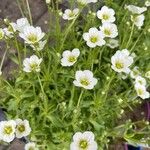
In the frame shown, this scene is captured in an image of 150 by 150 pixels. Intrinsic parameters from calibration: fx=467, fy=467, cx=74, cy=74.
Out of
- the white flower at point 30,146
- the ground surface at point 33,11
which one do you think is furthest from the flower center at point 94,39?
the ground surface at point 33,11

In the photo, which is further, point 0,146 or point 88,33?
point 0,146

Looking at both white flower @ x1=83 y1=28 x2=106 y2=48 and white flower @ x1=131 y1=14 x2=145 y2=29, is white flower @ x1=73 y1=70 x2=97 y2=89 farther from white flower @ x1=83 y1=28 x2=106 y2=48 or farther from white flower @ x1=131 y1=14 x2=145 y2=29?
white flower @ x1=131 y1=14 x2=145 y2=29

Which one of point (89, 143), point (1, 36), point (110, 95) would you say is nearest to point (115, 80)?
point (110, 95)

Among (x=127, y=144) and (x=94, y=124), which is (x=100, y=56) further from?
(x=127, y=144)

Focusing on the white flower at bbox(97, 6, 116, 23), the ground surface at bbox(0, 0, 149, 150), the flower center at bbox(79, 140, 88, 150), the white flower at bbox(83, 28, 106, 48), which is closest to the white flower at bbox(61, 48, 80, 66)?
the white flower at bbox(83, 28, 106, 48)

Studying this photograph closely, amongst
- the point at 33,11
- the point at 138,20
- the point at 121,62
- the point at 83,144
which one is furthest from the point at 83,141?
the point at 33,11

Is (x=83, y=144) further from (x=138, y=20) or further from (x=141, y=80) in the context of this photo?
(x=138, y=20)
